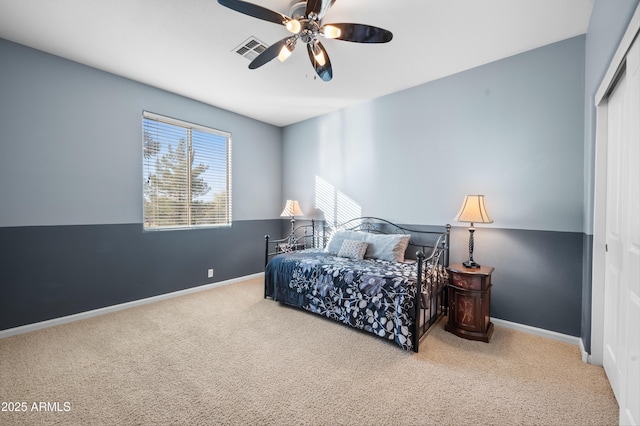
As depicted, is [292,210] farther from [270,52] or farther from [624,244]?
[624,244]

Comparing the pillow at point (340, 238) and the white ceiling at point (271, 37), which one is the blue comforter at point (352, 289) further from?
the white ceiling at point (271, 37)

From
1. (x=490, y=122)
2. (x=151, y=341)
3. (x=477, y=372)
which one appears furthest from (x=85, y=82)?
(x=477, y=372)

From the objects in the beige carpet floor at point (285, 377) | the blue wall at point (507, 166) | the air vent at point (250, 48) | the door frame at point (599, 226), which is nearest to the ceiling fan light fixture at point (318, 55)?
the air vent at point (250, 48)

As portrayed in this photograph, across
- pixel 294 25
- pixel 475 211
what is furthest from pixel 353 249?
pixel 294 25

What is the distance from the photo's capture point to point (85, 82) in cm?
290

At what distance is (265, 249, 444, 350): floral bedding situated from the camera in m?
2.30

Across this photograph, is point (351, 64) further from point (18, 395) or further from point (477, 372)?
point (18, 395)

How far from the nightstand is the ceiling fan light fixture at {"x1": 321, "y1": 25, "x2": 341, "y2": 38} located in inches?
90.3

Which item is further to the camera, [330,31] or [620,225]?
[330,31]

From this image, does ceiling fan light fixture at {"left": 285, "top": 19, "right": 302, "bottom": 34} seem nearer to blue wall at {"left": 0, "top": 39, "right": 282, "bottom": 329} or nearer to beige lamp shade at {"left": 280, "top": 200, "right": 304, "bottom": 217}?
blue wall at {"left": 0, "top": 39, "right": 282, "bottom": 329}

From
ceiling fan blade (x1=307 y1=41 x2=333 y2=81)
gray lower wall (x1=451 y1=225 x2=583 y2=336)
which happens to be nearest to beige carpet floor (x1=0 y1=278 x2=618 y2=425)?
gray lower wall (x1=451 y1=225 x2=583 y2=336)

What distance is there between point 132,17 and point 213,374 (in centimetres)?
292

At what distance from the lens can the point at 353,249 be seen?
3314mm

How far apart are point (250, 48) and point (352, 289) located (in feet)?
8.51
